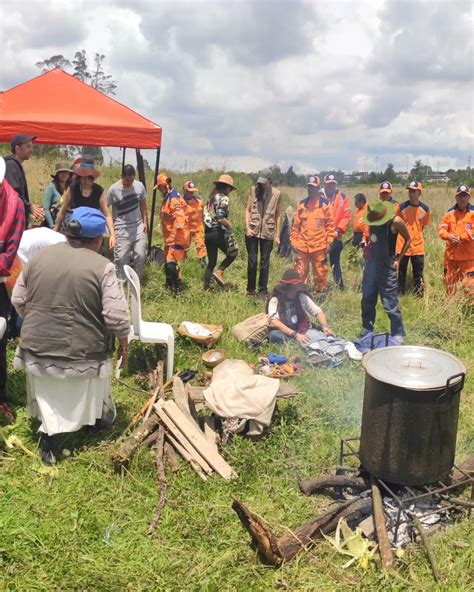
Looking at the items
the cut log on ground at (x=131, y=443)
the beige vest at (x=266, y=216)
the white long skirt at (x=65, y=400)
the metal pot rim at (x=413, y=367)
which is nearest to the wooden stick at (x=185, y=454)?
the cut log on ground at (x=131, y=443)

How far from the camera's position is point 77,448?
13.2 feet

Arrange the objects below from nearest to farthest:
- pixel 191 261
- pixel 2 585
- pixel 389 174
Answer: pixel 2 585
pixel 191 261
pixel 389 174

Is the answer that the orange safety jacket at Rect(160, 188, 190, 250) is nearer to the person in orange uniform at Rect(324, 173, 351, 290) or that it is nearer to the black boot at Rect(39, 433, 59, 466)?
the person in orange uniform at Rect(324, 173, 351, 290)

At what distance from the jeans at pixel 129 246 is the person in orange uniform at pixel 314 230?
2226 mm

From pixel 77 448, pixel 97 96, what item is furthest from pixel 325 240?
pixel 77 448

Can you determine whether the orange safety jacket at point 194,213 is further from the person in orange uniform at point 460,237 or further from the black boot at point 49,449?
the black boot at point 49,449

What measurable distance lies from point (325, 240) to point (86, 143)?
383cm

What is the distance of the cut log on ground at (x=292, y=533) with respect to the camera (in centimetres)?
289

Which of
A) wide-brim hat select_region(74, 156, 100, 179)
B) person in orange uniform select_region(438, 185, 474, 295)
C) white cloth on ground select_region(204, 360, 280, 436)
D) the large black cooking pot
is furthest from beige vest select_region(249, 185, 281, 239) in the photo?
the large black cooking pot

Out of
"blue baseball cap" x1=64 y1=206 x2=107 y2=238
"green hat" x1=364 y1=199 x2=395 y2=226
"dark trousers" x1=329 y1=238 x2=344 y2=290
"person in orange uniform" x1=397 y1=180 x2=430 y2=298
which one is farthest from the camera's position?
"dark trousers" x1=329 y1=238 x2=344 y2=290

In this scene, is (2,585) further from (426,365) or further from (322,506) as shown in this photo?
(426,365)

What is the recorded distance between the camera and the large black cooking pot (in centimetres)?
312

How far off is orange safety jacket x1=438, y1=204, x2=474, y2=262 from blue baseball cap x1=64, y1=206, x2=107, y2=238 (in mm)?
5520

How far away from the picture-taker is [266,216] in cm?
756
